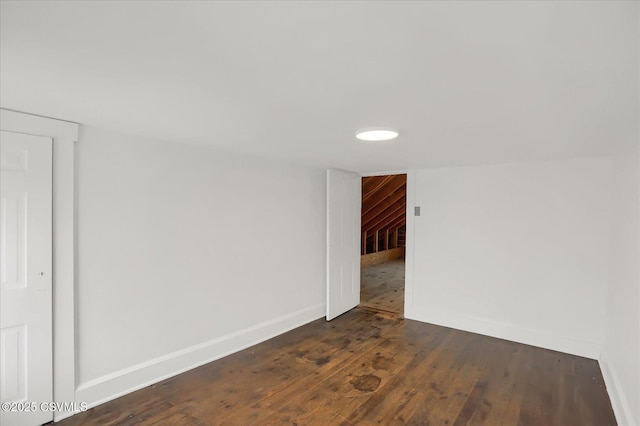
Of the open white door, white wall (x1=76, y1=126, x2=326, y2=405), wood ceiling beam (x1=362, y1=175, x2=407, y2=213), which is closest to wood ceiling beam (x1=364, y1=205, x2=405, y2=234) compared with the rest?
wood ceiling beam (x1=362, y1=175, x2=407, y2=213)

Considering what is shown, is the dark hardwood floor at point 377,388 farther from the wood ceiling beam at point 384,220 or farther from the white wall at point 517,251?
the wood ceiling beam at point 384,220

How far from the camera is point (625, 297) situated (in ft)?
7.04

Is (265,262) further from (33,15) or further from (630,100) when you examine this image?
(630,100)

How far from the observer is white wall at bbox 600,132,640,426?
1.85 meters

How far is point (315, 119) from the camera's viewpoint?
1863mm

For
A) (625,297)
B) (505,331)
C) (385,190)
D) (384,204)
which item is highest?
(385,190)

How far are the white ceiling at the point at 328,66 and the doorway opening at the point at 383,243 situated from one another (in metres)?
3.24

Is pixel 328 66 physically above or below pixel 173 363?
above

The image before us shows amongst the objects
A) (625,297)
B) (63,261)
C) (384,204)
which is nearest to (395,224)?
(384,204)

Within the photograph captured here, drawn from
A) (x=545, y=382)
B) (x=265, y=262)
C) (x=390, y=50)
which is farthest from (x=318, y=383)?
(x=390, y=50)

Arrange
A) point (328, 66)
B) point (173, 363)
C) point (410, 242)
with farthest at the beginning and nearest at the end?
point (410, 242) → point (173, 363) → point (328, 66)

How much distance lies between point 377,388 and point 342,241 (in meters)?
2.06

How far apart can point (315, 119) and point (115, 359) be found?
221 centimetres

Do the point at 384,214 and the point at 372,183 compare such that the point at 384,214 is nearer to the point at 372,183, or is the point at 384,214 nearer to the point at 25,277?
the point at 372,183
